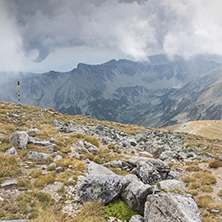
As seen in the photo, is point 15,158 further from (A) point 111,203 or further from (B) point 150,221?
(B) point 150,221

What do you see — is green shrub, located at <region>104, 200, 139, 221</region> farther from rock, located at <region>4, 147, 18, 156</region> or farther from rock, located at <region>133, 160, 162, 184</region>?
rock, located at <region>4, 147, 18, 156</region>

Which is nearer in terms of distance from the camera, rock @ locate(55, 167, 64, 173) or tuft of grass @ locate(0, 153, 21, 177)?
tuft of grass @ locate(0, 153, 21, 177)

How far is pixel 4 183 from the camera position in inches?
341

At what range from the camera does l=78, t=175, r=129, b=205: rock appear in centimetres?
881

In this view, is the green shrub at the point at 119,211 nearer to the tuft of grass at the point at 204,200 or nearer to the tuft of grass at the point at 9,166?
the tuft of grass at the point at 204,200

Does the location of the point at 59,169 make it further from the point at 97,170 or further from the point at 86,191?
the point at 86,191

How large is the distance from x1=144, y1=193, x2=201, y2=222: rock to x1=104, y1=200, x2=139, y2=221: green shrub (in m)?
1.47

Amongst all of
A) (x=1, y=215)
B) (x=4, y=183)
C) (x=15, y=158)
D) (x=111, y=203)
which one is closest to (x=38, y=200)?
(x=1, y=215)

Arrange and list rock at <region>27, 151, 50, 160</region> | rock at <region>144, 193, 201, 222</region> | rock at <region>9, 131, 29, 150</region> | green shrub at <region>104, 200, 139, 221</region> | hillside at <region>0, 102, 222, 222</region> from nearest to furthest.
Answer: rock at <region>144, 193, 201, 222</region> → hillside at <region>0, 102, 222, 222</region> → green shrub at <region>104, 200, 139, 221</region> → rock at <region>27, 151, 50, 160</region> → rock at <region>9, 131, 29, 150</region>

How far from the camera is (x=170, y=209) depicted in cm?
666

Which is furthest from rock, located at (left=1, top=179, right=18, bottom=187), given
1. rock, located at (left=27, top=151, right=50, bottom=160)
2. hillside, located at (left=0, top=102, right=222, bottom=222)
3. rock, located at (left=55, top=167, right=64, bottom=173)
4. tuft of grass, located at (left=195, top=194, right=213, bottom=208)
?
tuft of grass, located at (left=195, top=194, right=213, bottom=208)

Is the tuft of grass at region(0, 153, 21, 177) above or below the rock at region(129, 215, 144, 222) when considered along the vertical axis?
above

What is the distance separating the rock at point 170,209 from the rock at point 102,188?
7.70 ft

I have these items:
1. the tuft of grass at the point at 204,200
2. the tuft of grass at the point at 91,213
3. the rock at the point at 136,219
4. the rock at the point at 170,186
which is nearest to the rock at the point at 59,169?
the tuft of grass at the point at 91,213
